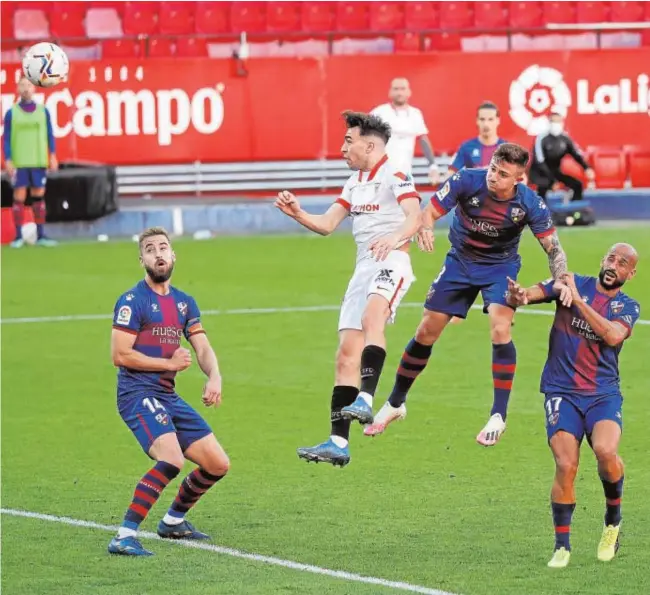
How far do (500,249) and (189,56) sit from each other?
21.7 metres

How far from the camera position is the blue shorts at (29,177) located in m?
26.4

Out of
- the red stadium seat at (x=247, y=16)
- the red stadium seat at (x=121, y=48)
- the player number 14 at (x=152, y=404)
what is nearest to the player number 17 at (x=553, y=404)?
the player number 14 at (x=152, y=404)

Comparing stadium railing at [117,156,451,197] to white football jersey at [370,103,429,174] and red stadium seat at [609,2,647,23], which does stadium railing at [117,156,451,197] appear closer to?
red stadium seat at [609,2,647,23]

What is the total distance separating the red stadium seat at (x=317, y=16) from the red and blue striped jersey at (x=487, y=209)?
22241 millimetres

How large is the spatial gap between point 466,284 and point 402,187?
1024 millimetres

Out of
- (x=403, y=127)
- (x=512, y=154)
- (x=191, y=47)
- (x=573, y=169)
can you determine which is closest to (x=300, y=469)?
(x=512, y=154)

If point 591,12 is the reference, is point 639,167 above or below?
below

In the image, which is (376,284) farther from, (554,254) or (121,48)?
(121,48)

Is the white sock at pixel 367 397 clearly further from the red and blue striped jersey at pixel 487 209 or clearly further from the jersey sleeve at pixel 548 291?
the jersey sleeve at pixel 548 291

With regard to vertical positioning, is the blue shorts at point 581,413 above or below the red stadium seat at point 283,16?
below

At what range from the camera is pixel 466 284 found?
1226cm

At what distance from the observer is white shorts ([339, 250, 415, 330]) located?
38.9ft

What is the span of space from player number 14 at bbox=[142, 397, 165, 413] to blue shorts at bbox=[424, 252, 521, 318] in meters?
2.69

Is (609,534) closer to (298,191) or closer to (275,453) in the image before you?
(275,453)
